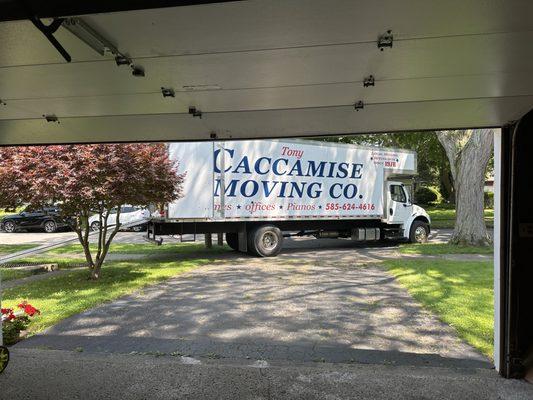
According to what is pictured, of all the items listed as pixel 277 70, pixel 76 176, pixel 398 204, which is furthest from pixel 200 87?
pixel 398 204

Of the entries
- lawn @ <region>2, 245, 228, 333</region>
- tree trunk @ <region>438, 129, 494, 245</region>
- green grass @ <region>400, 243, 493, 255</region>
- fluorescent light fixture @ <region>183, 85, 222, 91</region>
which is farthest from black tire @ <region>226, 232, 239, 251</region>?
fluorescent light fixture @ <region>183, 85, 222, 91</region>

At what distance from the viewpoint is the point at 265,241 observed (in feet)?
46.4

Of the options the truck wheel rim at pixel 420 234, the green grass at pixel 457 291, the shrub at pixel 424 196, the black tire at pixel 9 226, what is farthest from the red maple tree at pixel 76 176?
the shrub at pixel 424 196

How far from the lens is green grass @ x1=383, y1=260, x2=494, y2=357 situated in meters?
6.23

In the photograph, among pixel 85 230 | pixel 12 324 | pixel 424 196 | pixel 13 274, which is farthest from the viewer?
pixel 424 196

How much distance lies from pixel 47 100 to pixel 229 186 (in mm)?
9677

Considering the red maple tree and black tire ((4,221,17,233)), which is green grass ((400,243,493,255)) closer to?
the red maple tree

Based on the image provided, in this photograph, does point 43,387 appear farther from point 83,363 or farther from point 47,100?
point 47,100

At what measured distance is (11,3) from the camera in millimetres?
1857

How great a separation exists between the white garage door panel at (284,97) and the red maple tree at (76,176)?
450 centimetres

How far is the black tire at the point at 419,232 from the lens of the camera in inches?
685

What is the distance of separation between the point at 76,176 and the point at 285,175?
7092 mm

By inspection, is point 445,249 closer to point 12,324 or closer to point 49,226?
point 12,324

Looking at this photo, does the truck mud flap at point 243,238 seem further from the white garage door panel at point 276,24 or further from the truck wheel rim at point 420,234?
the white garage door panel at point 276,24
